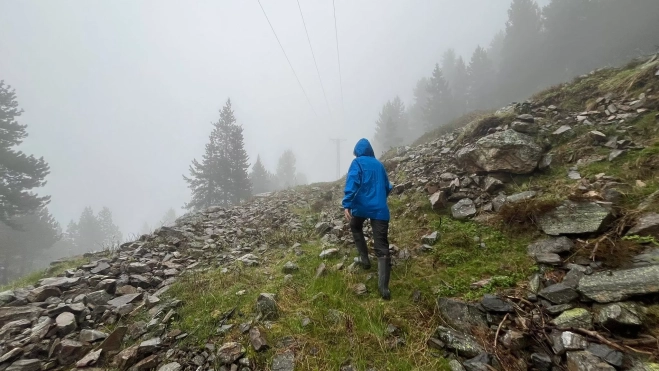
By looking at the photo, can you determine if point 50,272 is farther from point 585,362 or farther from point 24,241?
point 24,241

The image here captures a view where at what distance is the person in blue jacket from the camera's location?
4.22 m

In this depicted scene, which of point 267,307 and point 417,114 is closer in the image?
point 267,307

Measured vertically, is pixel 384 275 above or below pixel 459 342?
above

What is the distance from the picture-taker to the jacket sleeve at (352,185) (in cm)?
451

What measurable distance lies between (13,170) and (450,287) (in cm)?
3165

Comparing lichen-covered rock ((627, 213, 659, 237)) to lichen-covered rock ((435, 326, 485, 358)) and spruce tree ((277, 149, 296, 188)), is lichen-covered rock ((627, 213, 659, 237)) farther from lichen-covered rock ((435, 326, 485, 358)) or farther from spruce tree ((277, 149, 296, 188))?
spruce tree ((277, 149, 296, 188))

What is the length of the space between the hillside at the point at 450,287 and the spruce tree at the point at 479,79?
4610 cm

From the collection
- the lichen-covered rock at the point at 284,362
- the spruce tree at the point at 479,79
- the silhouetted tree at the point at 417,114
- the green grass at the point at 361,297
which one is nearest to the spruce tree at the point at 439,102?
the spruce tree at the point at 479,79

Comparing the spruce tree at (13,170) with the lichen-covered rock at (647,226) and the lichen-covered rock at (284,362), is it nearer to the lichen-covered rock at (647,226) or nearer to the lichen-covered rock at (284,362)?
the lichen-covered rock at (284,362)

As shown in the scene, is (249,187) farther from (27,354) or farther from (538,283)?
(538,283)

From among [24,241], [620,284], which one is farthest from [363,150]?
[24,241]

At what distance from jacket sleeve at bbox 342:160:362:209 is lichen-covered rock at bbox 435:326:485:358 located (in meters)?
2.19

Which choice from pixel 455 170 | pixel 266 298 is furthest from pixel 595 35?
pixel 266 298

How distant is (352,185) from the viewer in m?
4.52
